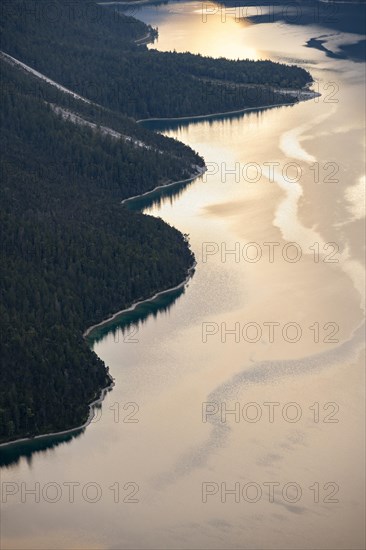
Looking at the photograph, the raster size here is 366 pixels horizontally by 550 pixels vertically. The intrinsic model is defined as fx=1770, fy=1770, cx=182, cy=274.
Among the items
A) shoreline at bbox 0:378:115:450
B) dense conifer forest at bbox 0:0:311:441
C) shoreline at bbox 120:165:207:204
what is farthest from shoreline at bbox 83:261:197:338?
shoreline at bbox 120:165:207:204

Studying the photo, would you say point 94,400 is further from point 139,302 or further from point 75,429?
point 139,302

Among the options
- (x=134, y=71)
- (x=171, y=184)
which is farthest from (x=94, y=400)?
(x=134, y=71)

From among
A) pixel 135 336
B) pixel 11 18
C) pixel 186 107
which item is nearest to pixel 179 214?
pixel 135 336

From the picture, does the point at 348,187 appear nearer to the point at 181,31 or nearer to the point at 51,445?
the point at 51,445

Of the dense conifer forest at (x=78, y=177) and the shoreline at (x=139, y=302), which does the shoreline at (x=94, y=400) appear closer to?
the shoreline at (x=139, y=302)

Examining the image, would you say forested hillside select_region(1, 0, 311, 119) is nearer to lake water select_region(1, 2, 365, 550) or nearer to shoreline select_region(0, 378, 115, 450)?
lake water select_region(1, 2, 365, 550)

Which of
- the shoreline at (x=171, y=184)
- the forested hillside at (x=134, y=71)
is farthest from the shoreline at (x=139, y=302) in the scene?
the forested hillside at (x=134, y=71)

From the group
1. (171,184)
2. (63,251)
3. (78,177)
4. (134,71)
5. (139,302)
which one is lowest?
(134,71)
